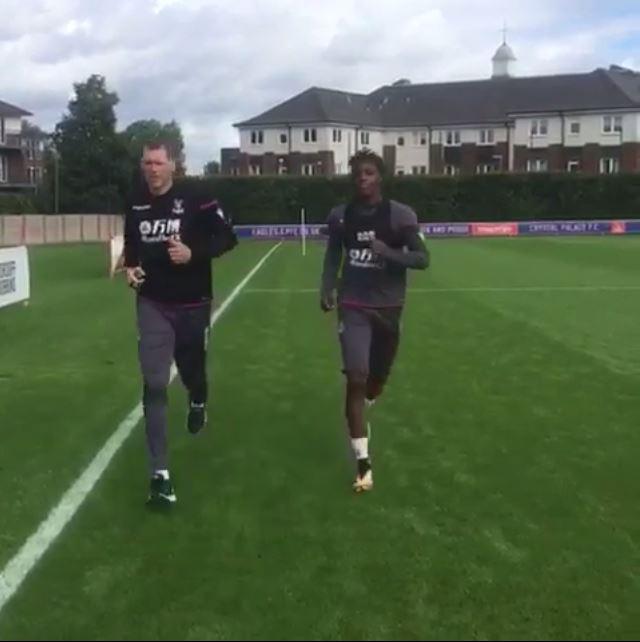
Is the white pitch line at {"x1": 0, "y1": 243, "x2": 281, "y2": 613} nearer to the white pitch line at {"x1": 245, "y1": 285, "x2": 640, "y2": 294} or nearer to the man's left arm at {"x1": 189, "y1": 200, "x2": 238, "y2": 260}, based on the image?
the man's left arm at {"x1": 189, "y1": 200, "x2": 238, "y2": 260}

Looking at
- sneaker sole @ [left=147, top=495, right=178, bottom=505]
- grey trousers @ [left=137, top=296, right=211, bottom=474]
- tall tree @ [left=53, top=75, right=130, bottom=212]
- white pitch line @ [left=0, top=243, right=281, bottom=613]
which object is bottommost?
white pitch line @ [left=0, top=243, right=281, bottom=613]

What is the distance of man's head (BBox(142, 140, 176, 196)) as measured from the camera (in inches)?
243

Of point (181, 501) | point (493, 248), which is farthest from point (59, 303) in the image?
point (493, 248)

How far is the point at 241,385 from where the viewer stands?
35.2ft

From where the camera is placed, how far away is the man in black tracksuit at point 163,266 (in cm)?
626

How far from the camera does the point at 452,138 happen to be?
105 meters

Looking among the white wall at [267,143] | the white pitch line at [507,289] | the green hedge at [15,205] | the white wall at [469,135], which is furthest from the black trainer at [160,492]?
the white wall at [267,143]

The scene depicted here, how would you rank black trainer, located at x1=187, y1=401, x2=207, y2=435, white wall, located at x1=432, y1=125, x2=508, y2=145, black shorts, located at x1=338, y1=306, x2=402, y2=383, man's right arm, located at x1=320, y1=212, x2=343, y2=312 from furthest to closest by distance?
white wall, located at x1=432, y1=125, x2=508, y2=145 < black trainer, located at x1=187, y1=401, x2=207, y2=435 < man's right arm, located at x1=320, y1=212, x2=343, y2=312 < black shorts, located at x1=338, y1=306, x2=402, y2=383

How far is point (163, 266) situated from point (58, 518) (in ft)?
5.34

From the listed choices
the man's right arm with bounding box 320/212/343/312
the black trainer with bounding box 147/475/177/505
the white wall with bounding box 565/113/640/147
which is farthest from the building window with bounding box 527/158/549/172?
the black trainer with bounding box 147/475/177/505

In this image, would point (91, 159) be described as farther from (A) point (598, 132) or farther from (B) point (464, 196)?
(A) point (598, 132)

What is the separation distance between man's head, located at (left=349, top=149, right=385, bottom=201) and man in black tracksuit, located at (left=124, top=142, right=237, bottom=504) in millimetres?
862

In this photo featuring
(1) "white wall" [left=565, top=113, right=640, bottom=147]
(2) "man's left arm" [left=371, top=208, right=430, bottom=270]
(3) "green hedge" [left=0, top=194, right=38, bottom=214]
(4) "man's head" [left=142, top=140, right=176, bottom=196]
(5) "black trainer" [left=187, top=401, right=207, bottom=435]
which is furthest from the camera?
(1) "white wall" [left=565, top=113, right=640, bottom=147]

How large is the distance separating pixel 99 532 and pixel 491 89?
103 metres
